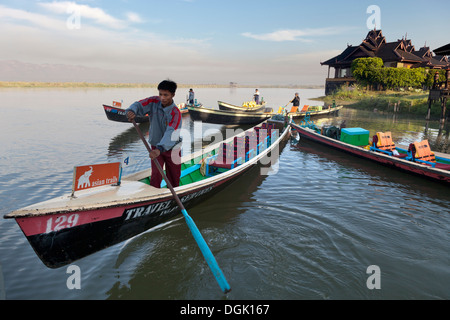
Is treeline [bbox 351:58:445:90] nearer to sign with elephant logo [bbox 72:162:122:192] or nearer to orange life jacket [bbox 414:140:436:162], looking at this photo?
orange life jacket [bbox 414:140:436:162]

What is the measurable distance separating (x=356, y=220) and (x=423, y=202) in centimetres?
274

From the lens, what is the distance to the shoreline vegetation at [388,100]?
27.7 m

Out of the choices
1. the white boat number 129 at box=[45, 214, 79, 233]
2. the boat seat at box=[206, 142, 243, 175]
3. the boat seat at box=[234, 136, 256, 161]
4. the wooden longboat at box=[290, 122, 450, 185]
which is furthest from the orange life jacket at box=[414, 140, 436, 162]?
the white boat number 129 at box=[45, 214, 79, 233]

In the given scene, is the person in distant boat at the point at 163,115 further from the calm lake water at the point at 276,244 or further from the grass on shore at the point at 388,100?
the grass on shore at the point at 388,100

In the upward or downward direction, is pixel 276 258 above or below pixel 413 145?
below

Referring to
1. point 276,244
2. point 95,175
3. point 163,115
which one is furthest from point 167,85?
point 276,244

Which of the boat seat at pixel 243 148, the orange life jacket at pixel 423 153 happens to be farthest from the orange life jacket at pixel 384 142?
the boat seat at pixel 243 148

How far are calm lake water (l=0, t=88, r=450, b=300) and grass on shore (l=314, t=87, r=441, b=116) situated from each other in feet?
74.8

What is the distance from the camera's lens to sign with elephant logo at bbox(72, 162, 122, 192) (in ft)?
13.2

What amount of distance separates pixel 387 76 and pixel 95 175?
43.4m

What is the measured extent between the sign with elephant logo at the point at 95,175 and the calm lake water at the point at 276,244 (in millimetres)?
413

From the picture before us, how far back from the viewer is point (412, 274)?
4.60 metres
